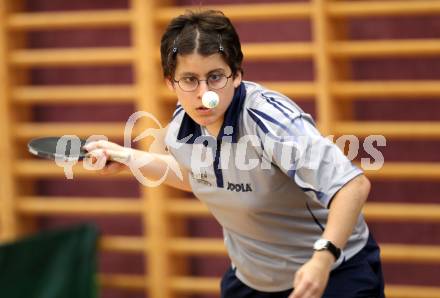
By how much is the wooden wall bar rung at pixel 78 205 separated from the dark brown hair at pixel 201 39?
247 cm

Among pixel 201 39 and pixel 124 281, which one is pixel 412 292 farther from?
pixel 201 39

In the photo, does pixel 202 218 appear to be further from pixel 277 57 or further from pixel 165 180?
pixel 165 180

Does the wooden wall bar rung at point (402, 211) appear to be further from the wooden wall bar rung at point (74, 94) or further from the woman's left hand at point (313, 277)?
the woman's left hand at point (313, 277)

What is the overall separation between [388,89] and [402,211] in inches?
22.4

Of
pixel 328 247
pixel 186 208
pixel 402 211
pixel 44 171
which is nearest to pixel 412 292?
pixel 402 211

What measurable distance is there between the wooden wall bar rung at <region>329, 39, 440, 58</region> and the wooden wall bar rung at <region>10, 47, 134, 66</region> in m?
1.14

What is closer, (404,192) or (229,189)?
(229,189)

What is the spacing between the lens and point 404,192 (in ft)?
13.7

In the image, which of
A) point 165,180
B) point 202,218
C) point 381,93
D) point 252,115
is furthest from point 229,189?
point 202,218

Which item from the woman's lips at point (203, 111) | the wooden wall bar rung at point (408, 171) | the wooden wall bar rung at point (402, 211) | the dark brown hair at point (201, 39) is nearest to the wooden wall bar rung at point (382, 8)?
the wooden wall bar rung at point (408, 171)

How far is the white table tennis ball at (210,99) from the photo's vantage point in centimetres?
220

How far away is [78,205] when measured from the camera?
482cm

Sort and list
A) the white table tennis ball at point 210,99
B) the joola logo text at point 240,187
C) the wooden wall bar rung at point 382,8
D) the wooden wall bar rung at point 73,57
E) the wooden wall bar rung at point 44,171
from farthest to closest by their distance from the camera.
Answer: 1. the wooden wall bar rung at point 44,171
2. the wooden wall bar rung at point 73,57
3. the wooden wall bar rung at point 382,8
4. the joola logo text at point 240,187
5. the white table tennis ball at point 210,99

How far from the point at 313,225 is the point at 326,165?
0.35 m
